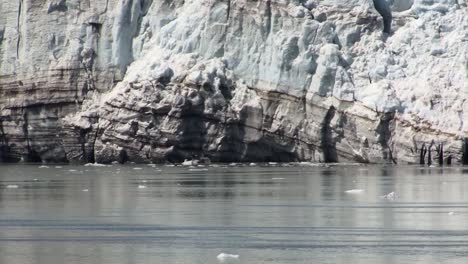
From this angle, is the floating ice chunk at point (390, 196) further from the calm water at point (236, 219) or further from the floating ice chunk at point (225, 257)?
the floating ice chunk at point (225, 257)

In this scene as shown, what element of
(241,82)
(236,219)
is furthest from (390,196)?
(241,82)

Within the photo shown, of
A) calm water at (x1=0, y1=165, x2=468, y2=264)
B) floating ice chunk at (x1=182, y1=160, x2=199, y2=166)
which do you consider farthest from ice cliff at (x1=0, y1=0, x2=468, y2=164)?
calm water at (x1=0, y1=165, x2=468, y2=264)

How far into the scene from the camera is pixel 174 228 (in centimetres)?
1337

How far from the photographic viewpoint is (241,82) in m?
33.0

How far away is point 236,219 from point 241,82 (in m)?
18.7

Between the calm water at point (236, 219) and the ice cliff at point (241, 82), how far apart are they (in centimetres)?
615

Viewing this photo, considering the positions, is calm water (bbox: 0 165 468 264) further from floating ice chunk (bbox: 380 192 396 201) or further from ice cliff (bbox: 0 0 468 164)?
ice cliff (bbox: 0 0 468 164)

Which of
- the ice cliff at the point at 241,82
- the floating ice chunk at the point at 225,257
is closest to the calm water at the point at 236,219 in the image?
the floating ice chunk at the point at 225,257

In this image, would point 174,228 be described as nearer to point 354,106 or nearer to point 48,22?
point 354,106

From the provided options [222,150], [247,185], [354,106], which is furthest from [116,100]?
[247,185]

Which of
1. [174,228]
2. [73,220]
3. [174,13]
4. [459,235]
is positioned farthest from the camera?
[174,13]

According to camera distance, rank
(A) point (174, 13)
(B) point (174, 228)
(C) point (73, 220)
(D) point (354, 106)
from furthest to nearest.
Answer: (A) point (174, 13) → (D) point (354, 106) → (C) point (73, 220) → (B) point (174, 228)

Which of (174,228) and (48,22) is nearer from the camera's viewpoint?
(174,228)

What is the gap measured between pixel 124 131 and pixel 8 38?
5720 millimetres
